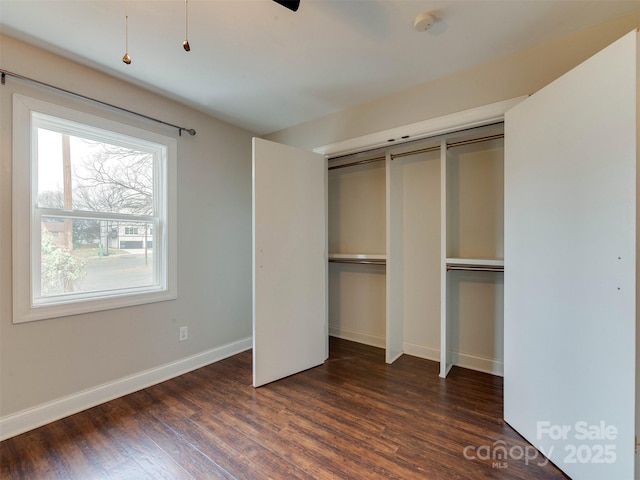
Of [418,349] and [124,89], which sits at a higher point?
[124,89]

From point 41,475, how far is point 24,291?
43.0 inches

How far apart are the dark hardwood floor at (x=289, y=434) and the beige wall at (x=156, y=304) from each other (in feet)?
1.05

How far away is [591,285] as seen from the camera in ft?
4.36

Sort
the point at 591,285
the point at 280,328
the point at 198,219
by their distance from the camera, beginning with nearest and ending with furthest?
the point at 591,285 < the point at 280,328 < the point at 198,219

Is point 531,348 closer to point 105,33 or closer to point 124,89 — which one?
point 105,33

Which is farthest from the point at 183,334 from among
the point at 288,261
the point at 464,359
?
the point at 464,359

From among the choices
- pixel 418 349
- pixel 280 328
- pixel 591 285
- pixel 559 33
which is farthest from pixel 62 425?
pixel 559 33

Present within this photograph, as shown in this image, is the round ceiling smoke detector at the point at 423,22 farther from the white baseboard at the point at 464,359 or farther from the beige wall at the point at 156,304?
the white baseboard at the point at 464,359

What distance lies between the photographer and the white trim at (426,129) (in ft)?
6.56

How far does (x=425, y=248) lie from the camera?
294 cm

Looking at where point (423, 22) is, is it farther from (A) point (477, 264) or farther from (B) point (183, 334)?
(B) point (183, 334)

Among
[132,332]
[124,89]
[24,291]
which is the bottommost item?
[132,332]

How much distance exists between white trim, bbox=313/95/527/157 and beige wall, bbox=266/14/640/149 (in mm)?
58

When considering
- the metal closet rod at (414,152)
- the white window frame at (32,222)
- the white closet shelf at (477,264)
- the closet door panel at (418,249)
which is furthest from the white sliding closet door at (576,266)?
the white window frame at (32,222)
